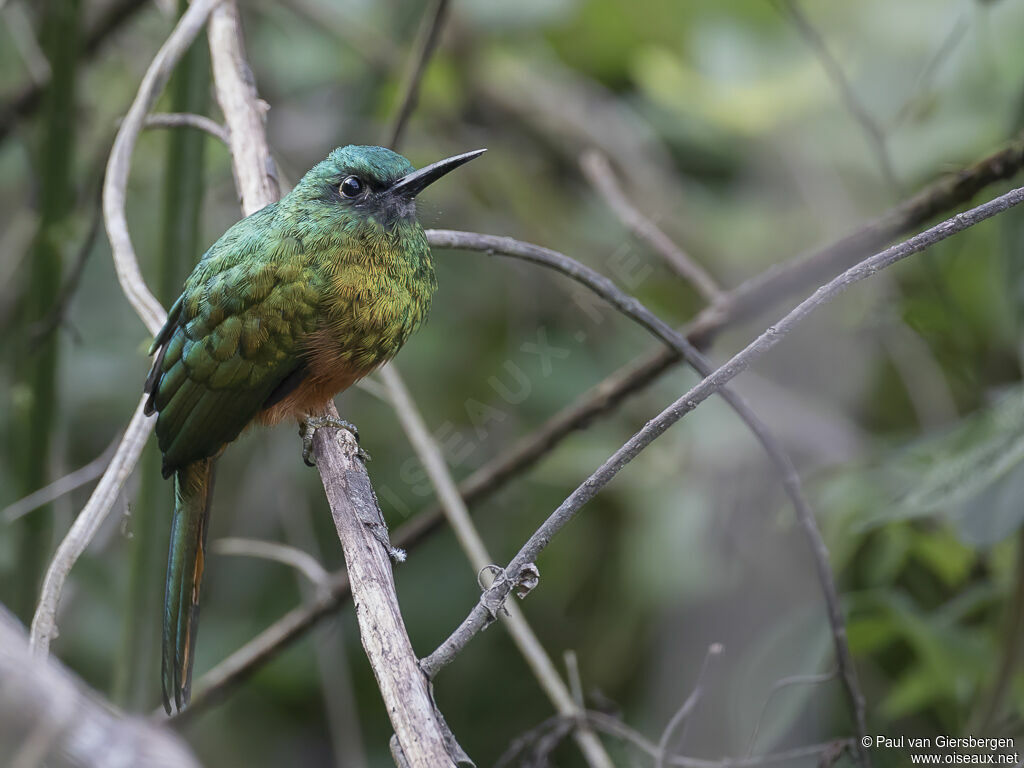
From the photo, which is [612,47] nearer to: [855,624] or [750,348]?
[855,624]

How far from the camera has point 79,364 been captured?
313 centimetres

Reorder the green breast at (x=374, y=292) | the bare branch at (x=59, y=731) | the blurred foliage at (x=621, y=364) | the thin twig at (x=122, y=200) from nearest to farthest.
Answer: the bare branch at (x=59, y=731) → the thin twig at (x=122, y=200) → the green breast at (x=374, y=292) → the blurred foliage at (x=621, y=364)

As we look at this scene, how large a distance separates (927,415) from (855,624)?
1105mm

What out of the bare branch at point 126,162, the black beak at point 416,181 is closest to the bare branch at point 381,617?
the bare branch at point 126,162

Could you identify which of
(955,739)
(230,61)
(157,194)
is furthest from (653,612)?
(157,194)

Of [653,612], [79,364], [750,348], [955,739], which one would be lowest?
[955,739]

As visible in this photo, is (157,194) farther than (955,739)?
Yes

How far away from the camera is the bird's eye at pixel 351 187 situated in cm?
192

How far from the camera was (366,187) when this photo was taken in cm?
194

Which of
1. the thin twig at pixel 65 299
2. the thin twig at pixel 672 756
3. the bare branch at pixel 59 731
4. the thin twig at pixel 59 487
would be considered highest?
the thin twig at pixel 65 299

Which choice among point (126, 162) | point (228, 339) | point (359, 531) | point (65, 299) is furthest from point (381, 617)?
point (65, 299)

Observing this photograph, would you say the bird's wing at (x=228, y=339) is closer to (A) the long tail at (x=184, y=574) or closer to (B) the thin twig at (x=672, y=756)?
(A) the long tail at (x=184, y=574)

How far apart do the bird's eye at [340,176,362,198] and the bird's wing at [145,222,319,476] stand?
18 cm

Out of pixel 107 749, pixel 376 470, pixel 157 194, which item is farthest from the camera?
pixel 157 194
